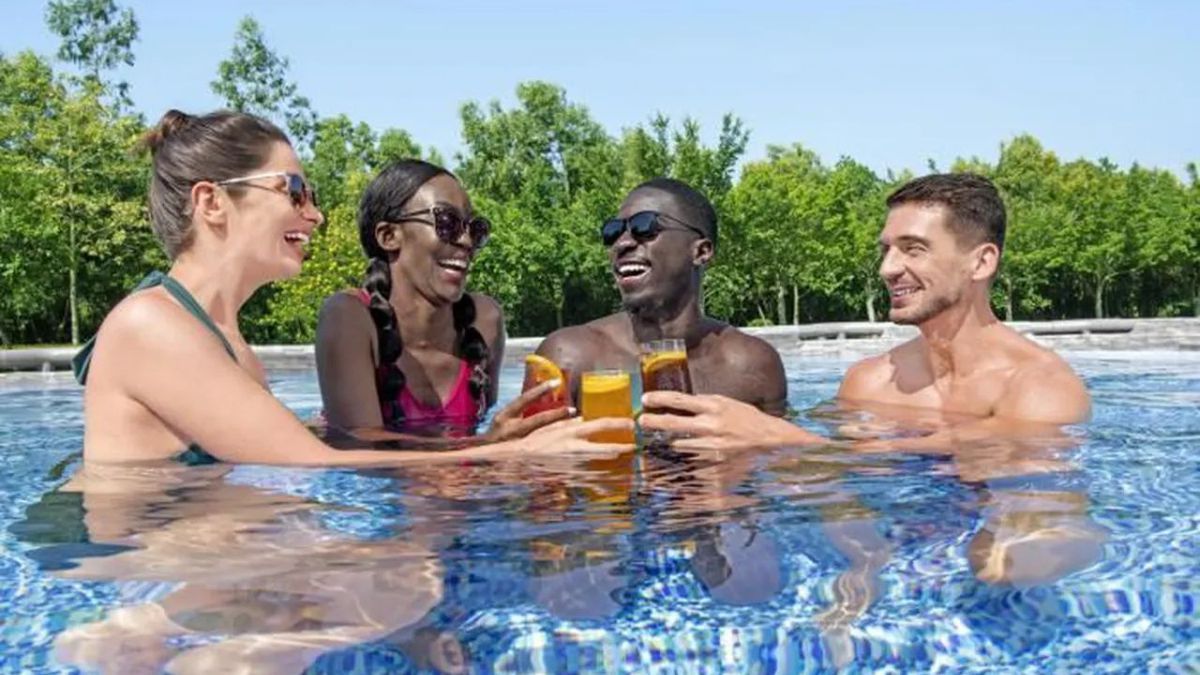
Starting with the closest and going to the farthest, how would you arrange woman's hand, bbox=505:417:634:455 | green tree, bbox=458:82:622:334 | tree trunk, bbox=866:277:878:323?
woman's hand, bbox=505:417:634:455 → green tree, bbox=458:82:622:334 → tree trunk, bbox=866:277:878:323

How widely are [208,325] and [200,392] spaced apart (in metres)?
0.30

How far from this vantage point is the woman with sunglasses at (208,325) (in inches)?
141

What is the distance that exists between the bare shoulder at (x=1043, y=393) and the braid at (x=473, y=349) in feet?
8.70

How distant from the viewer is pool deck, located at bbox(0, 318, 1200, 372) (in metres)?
16.5

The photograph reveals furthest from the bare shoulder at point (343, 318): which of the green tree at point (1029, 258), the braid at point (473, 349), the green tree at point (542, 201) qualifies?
the green tree at point (1029, 258)

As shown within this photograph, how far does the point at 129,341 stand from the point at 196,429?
35 centimetres

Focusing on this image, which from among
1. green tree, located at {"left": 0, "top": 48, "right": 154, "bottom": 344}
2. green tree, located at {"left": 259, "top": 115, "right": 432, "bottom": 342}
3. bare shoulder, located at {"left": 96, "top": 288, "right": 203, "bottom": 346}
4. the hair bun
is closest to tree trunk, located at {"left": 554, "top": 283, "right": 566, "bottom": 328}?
green tree, located at {"left": 259, "top": 115, "right": 432, "bottom": 342}

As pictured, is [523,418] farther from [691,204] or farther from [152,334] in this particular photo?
[691,204]

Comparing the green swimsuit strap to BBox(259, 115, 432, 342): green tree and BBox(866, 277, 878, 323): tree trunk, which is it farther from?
BBox(866, 277, 878, 323): tree trunk

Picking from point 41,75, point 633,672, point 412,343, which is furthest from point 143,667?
point 41,75

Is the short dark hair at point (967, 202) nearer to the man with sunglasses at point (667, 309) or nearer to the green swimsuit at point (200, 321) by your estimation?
the man with sunglasses at point (667, 309)

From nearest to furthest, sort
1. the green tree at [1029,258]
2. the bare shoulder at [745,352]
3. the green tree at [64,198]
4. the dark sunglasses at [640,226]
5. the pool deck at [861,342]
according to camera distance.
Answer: the dark sunglasses at [640,226] → the bare shoulder at [745,352] → the pool deck at [861,342] → the green tree at [64,198] → the green tree at [1029,258]

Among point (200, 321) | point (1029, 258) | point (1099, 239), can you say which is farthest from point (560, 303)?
point (200, 321)

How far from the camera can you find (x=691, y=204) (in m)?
5.36
